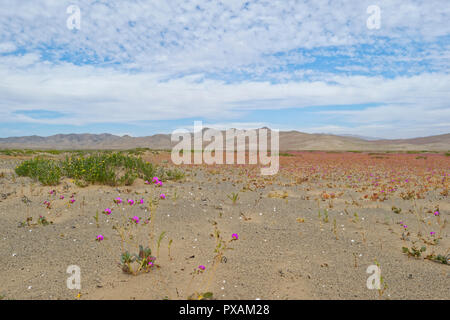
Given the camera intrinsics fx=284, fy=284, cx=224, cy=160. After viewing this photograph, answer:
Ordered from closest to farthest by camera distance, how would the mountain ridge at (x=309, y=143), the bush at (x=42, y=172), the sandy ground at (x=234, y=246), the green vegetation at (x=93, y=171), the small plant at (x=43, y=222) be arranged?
the sandy ground at (x=234, y=246), the small plant at (x=43, y=222), the bush at (x=42, y=172), the green vegetation at (x=93, y=171), the mountain ridge at (x=309, y=143)

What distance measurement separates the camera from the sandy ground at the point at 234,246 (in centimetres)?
337

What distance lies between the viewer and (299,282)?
3.53m

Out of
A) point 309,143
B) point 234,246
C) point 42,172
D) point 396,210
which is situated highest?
point 309,143

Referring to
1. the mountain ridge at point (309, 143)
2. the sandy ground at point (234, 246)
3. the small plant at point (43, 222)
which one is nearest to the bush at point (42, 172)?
the sandy ground at point (234, 246)

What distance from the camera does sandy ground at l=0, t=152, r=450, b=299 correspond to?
337cm

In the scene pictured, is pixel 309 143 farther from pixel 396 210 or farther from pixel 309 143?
pixel 396 210

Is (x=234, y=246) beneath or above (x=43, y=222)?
beneath

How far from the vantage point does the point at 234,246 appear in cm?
474

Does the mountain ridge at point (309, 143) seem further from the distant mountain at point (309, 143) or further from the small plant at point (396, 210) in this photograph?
the small plant at point (396, 210)

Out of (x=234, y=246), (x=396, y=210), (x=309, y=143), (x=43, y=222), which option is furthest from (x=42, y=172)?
(x=309, y=143)

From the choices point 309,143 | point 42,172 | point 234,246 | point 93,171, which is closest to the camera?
point 234,246
